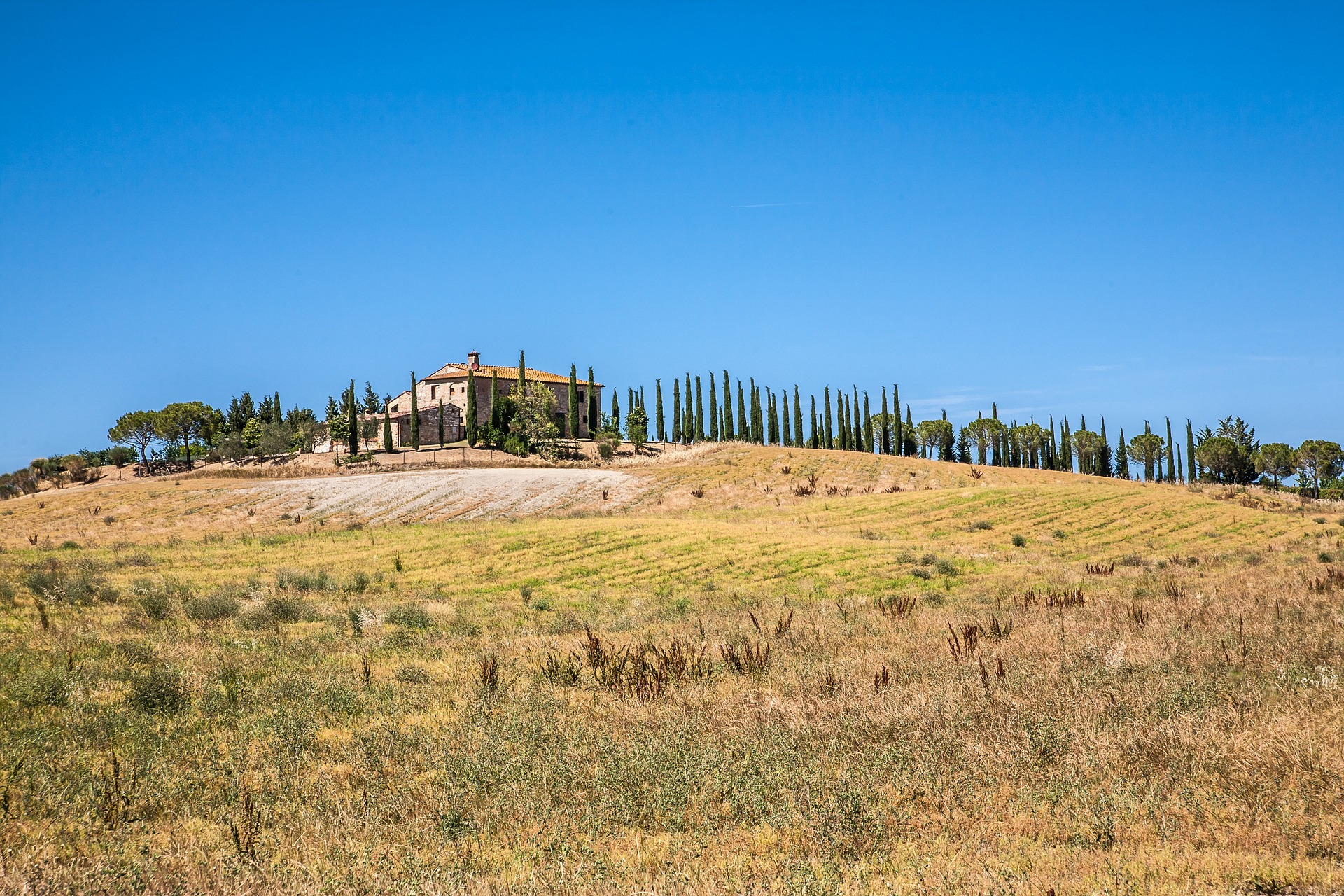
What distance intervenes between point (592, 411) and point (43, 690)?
101 metres

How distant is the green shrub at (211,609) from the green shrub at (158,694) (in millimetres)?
7190

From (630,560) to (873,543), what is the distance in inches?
357

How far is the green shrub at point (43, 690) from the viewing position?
9195 mm

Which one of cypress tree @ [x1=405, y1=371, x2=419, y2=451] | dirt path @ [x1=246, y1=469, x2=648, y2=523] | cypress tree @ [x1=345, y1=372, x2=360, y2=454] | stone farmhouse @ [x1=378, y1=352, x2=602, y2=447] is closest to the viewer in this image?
dirt path @ [x1=246, y1=469, x2=648, y2=523]

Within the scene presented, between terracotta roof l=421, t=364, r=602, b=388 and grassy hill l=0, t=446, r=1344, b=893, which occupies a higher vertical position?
terracotta roof l=421, t=364, r=602, b=388

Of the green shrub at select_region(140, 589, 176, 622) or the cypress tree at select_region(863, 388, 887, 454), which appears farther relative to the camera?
the cypress tree at select_region(863, 388, 887, 454)

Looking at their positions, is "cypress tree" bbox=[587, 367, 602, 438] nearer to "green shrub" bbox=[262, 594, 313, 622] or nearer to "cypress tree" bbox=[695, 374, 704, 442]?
"cypress tree" bbox=[695, 374, 704, 442]

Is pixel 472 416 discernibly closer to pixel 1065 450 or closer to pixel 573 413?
pixel 573 413

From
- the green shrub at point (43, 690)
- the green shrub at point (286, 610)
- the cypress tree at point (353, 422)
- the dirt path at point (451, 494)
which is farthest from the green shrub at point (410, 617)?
the cypress tree at point (353, 422)

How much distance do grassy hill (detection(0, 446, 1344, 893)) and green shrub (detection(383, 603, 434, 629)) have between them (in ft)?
0.28

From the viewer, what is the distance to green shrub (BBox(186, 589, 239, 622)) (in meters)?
16.6

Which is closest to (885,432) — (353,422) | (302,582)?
(353,422)

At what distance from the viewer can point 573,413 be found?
107000 mm

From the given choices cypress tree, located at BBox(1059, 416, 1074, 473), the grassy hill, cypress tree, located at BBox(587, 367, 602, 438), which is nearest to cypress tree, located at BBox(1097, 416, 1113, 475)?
cypress tree, located at BBox(1059, 416, 1074, 473)
